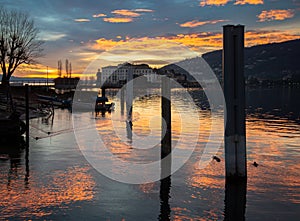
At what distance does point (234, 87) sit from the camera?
45.7ft

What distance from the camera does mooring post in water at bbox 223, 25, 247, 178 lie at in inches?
546

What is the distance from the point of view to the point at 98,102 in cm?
6056

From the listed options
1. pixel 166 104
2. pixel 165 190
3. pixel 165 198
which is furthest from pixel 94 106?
pixel 165 198

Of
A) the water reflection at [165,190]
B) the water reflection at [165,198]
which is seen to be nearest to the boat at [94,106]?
the water reflection at [165,190]

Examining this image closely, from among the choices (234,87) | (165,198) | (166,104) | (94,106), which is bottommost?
(165,198)

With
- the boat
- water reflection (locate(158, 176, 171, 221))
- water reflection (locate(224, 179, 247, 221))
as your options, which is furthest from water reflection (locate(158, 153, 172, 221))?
the boat

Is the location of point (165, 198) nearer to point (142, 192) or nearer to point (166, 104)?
point (142, 192)

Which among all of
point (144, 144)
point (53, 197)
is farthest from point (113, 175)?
point (144, 144)

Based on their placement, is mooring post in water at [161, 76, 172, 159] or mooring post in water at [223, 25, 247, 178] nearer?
mooring post in water at [223, 25, 247, 178]

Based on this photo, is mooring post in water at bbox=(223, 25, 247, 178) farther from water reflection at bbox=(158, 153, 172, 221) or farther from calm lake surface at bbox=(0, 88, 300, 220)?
water reflection at bbox=(158, 153, 172, 221)

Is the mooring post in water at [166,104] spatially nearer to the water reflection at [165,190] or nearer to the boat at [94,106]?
the water reflection at [165,190]

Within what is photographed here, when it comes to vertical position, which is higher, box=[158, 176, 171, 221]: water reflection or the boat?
the boat

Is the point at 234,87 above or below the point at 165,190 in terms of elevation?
above

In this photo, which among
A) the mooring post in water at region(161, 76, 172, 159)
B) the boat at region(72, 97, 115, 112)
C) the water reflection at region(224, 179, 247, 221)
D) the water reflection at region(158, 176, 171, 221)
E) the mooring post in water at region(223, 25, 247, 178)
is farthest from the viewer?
the boat at region(72, 97, 115, 112)
